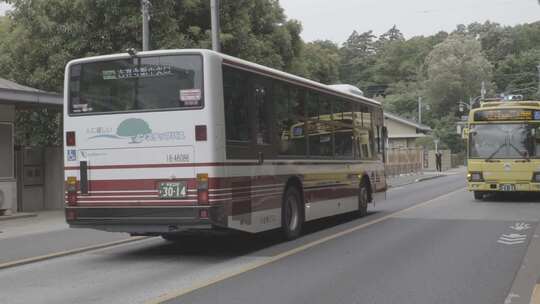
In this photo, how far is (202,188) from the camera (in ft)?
33.0

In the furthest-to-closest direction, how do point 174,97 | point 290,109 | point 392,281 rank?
point 290,109 → point 174,97 → point 392,281

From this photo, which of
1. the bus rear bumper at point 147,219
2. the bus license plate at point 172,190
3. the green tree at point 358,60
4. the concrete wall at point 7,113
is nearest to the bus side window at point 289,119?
the bus license plate at point 172,190

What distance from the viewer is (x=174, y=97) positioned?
408 inches

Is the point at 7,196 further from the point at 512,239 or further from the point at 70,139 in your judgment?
the point at 512,239

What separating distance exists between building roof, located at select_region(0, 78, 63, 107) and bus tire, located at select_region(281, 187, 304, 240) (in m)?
8.17

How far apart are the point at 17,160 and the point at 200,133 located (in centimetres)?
1246

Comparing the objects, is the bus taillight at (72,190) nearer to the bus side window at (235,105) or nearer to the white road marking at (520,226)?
the bus side window at (235,105)

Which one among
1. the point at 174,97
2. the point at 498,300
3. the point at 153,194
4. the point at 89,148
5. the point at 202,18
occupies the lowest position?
the point at 498,300

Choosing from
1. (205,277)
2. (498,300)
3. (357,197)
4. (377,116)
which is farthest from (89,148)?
(377,116)

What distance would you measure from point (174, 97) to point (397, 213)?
9483 mm

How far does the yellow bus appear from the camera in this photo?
21.3 meters

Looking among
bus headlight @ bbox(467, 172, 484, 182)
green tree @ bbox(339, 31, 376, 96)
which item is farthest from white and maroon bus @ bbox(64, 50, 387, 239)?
green tree @ bbox(339, 31, 376, 96)

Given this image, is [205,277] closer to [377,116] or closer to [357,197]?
[357,197]

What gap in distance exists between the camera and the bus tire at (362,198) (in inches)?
671
